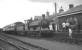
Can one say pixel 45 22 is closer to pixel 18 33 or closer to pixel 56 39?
pixel 18 33

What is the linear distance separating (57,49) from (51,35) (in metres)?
7.86

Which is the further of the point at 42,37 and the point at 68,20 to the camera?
the point at 68,20

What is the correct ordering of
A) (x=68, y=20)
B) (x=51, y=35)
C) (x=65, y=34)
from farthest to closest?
1. (x=68, y=20)
2. (x=51, y=35)
3. (x=65, y=34)

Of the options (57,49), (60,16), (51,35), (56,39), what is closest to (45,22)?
(60,16)

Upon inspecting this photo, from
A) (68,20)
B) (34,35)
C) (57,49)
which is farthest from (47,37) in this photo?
(57,49)

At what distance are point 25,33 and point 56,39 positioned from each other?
10326 millimetres

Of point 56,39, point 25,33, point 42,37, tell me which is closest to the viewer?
point 56,39

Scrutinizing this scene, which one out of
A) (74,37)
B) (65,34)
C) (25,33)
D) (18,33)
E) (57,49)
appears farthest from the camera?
(18,33)

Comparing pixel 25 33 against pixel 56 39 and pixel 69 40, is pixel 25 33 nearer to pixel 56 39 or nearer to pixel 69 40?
pixel 56 39

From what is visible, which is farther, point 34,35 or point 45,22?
point 45,22

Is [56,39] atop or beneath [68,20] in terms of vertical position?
beneath

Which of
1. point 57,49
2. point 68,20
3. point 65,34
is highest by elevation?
point 68,20

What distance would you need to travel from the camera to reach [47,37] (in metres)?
21.8

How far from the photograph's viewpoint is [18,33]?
3005cm
